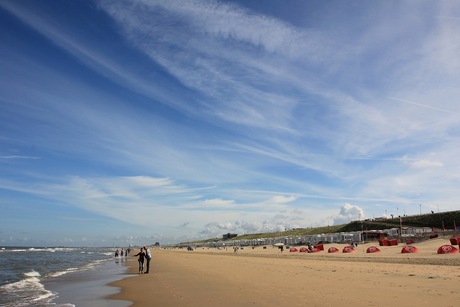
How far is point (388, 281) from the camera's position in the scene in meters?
16.6

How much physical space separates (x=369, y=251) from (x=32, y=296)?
35.0 m

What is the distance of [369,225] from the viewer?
113 meters

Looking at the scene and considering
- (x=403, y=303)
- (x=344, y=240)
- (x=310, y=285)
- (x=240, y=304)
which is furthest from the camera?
(x=344, y=240)

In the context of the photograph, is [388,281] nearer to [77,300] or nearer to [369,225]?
[77,300]

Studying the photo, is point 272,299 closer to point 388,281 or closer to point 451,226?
point 388,281

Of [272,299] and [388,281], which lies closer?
[272,299]

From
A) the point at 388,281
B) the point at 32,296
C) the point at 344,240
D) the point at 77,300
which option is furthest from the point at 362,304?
the point at 344,240

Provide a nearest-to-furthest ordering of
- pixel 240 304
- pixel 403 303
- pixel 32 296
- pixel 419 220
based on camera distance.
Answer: pixel 403 303, pixel 240 304, pixel 32 296, pixel 419 220

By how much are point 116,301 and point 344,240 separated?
7130cm

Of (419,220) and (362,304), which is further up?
(419,220)

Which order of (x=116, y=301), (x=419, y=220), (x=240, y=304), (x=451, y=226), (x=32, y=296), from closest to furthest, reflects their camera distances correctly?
(x=240, y=304), (x=116, y=301), (x=32, y=296), (x=451, y=226), (x=419, y=220)

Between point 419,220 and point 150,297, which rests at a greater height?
point 419,220

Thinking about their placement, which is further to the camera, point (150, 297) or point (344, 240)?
point (344, 240)

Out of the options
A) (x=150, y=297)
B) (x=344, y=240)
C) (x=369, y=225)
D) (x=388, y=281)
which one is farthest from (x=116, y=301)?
(x=369, y=225)
